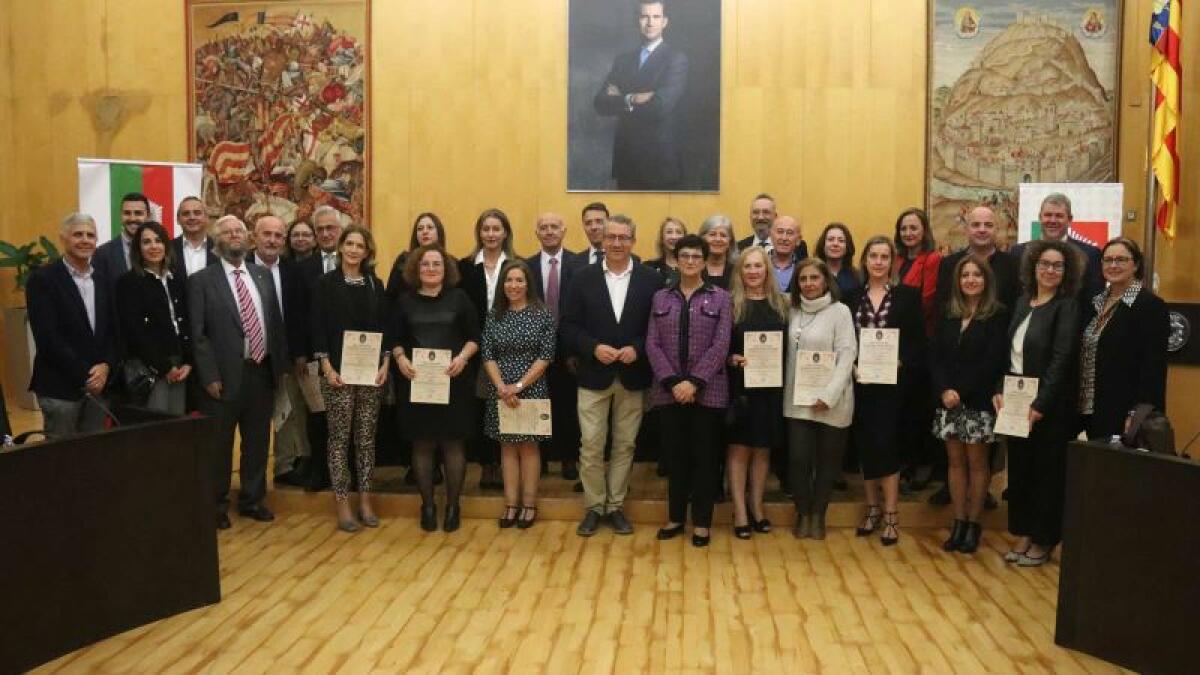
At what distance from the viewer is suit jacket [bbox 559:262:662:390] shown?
5375 millimetres

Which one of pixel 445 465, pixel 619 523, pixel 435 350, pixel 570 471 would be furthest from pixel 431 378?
pixel 570 471

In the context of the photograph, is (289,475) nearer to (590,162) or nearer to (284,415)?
(284,415)

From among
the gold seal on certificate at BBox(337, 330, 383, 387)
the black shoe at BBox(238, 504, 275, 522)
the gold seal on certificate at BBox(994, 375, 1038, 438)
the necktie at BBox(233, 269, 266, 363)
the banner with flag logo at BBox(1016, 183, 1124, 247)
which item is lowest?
the black shoe at BBox(238, 504, 275, 522)

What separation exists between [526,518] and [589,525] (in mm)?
394

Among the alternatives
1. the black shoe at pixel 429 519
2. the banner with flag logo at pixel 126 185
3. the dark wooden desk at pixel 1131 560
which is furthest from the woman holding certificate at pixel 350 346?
the banner with flag logo at pixel 126 185

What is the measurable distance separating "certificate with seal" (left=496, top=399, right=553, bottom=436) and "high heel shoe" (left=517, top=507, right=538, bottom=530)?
0.54m

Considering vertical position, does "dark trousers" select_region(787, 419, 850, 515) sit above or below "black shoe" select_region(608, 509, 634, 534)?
above

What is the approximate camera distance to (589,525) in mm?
5535

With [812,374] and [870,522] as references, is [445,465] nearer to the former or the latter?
[812,374]

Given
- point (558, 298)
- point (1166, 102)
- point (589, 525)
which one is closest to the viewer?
point (589, 525)

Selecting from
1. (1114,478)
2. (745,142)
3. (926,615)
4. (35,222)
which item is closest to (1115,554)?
(1114,478)

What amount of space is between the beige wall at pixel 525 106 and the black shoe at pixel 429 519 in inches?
149

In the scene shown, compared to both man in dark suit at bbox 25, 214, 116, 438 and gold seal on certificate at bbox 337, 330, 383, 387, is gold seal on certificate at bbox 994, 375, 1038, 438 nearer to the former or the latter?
gold seal on certificate at bbox 337, 330, 383, 387

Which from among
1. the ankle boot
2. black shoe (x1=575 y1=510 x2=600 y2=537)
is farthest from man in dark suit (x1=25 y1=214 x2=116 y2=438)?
the ankle boot
